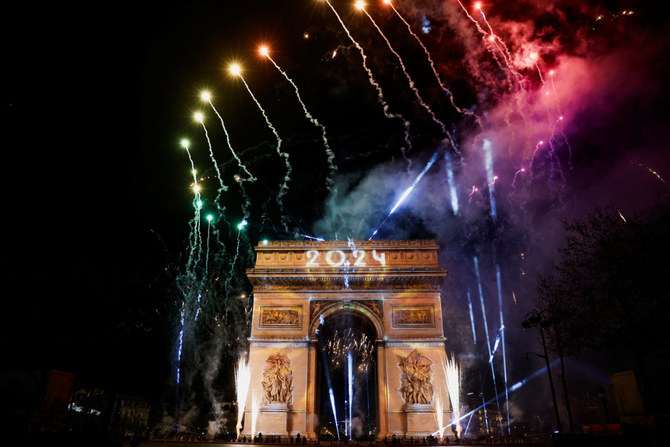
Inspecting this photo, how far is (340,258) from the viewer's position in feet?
74.6

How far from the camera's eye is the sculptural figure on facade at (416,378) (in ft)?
65.4

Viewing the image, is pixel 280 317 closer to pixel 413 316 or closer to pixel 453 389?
pixel 413 316

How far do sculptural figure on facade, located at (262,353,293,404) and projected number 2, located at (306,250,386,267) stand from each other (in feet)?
17.4

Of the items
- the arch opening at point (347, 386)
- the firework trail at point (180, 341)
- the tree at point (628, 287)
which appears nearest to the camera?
the tree at point (628, 287)

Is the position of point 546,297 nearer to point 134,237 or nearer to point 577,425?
point 577,425

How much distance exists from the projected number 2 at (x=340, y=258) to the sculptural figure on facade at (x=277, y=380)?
5294 mm

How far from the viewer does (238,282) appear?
34469 millimetres

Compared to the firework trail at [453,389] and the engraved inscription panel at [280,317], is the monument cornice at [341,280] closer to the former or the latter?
the engraved inscription panel at [280,317]

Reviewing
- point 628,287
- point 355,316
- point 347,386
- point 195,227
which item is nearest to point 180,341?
point 195,227

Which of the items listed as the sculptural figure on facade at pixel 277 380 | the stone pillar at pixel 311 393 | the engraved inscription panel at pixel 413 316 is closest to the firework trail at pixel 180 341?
the sculptural figure on facade at pixel 277 380

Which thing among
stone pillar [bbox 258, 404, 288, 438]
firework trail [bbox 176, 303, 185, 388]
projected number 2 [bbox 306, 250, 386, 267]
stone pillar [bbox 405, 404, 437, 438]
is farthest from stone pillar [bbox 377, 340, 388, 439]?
firework trail [bbox 176, 303, 185, 388]

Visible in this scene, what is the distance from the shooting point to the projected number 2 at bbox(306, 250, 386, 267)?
22589 millimetres

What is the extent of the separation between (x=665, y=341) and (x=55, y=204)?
23848mm

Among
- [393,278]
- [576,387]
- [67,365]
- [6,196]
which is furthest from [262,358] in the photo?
[576,387]
